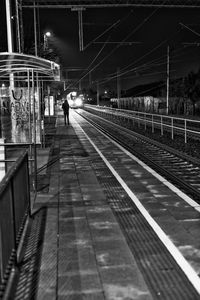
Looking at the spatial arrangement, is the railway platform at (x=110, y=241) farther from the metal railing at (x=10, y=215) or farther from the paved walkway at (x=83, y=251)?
the metal railing at (x=10, y=215)

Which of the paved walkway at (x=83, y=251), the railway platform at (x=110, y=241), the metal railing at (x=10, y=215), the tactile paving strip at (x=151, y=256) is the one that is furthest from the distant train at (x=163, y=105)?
the metal railing at (x=10, y=215)

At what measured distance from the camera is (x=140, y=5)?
60.4 feet

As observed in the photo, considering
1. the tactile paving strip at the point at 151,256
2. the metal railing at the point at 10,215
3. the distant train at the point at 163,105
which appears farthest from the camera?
the distant train at the point at 163,105

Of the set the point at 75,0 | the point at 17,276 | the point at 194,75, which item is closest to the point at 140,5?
the point at 75,0

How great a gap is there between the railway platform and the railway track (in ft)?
1.21

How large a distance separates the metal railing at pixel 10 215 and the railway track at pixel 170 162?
364cm

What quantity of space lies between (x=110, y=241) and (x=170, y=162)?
25.9 ft

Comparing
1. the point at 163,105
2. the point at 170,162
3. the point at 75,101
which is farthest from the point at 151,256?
the point at 75,101

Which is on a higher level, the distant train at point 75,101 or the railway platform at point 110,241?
A: the distant train at point 75,101

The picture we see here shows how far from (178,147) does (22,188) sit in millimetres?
11402

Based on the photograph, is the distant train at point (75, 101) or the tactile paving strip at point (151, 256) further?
the distant train at point (75, 101)

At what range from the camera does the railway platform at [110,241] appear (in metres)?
4.87

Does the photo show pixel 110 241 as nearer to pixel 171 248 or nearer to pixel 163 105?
pixel 171 248

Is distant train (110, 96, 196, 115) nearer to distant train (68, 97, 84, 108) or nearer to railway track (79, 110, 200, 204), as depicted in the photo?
distant train (68, 97, 84, 108)
